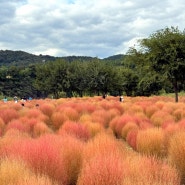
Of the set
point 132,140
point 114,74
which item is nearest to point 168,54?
point 132,140

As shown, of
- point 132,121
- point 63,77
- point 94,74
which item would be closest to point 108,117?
point 132,121

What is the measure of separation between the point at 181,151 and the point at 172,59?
1886 centimetres

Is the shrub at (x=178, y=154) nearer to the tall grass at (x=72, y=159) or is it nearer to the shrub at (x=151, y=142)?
the shrub at (x=151, y=142)

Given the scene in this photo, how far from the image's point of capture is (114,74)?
201ft

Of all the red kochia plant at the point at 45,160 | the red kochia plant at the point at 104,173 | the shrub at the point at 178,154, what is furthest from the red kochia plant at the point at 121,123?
the red kochia plant at the point at 104,173

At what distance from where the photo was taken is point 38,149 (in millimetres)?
5742

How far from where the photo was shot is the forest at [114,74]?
82.7ft

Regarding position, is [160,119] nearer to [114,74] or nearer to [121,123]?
[121,123]

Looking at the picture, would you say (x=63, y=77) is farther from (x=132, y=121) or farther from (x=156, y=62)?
(x=132, y=121)

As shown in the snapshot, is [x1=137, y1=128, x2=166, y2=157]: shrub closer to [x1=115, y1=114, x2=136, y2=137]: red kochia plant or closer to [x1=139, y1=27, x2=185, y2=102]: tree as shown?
[x1=115, y1=114, x2=136, y2=137]: red kochia plant

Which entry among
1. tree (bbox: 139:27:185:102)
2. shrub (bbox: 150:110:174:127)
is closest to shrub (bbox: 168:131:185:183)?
shrub (bbox: 150:110:174:127)

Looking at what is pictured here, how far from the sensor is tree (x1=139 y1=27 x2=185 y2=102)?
24.6m

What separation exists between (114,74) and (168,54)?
37.0 metres

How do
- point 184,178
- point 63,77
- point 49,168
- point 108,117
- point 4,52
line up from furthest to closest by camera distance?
point 4,52
point 63,77
point 108,117
point 184,178
point 49,168
